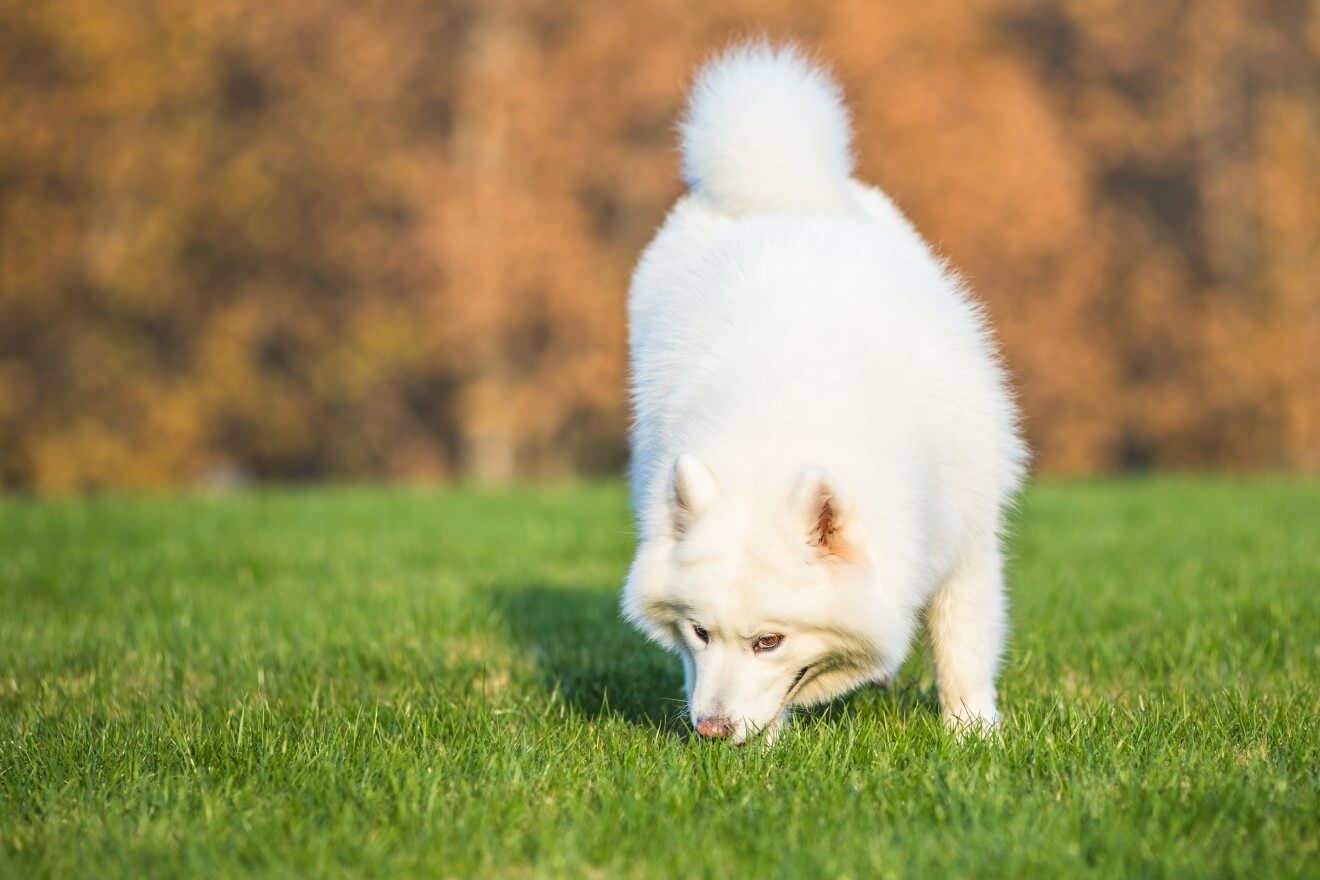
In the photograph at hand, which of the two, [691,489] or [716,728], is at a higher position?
[691,489]

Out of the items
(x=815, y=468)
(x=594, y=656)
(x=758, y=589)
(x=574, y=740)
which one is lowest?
(x=594, y=656)

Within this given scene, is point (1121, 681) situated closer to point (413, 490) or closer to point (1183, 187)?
point (413, 490)

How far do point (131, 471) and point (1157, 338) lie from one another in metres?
14.4

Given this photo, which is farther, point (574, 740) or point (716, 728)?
point (574, 740)

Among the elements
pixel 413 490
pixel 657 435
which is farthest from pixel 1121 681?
pixel 413 490

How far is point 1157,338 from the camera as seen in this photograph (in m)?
20.8

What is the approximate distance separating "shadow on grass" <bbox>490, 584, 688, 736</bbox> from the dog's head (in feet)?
1.11

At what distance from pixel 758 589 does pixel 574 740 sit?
0.69 meters

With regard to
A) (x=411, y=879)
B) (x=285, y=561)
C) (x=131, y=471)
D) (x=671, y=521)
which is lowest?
(x=131, y=471)

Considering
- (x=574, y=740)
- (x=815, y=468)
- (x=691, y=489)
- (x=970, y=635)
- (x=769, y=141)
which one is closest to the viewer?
(x=815, y=468)

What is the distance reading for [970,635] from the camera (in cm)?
407

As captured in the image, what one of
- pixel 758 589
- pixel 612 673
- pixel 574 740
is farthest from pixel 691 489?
pixel 612 673

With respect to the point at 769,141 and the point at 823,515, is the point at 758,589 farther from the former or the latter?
the point at 769,141

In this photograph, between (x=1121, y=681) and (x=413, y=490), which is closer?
(x=1121, y=681)
